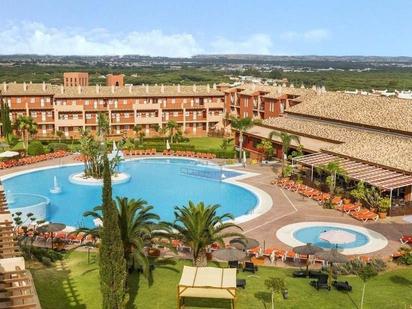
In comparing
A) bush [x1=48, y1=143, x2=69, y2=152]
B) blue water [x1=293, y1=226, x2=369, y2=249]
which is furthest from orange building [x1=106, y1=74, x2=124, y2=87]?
blue water [x1=293, y1=226, x2=369, y2=249]

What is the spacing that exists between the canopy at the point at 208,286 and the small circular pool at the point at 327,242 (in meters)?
10.4

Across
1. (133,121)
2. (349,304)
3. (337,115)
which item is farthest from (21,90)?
(349,304)

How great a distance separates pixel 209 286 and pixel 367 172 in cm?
2325

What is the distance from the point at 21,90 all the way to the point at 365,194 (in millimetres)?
52034

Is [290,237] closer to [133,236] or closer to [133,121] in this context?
[133,236]

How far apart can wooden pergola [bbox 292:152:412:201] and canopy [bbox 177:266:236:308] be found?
1916 centimetres

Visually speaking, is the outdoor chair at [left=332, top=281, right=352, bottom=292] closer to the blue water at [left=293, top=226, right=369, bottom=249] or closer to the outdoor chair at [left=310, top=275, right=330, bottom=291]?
the outdoor chair at [left=310, top=275, right=330, bottom=291]

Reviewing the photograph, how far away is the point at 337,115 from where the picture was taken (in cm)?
5441

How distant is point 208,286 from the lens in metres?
19.9

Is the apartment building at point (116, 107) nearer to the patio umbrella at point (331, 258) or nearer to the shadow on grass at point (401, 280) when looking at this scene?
the patio umbrella at point (331, 258)

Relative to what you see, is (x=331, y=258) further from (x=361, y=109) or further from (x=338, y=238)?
(x=361, y=109)

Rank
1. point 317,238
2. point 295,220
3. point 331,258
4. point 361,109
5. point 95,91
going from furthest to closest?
point 95,91 → point 361,109 → point 295,220 → point 317,238 → point 331,258

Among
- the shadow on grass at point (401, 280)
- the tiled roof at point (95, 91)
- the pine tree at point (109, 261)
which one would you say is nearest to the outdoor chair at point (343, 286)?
the shadow on grass at point (401, 280)

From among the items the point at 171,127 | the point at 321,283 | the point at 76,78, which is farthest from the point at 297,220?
the point at 76,78
